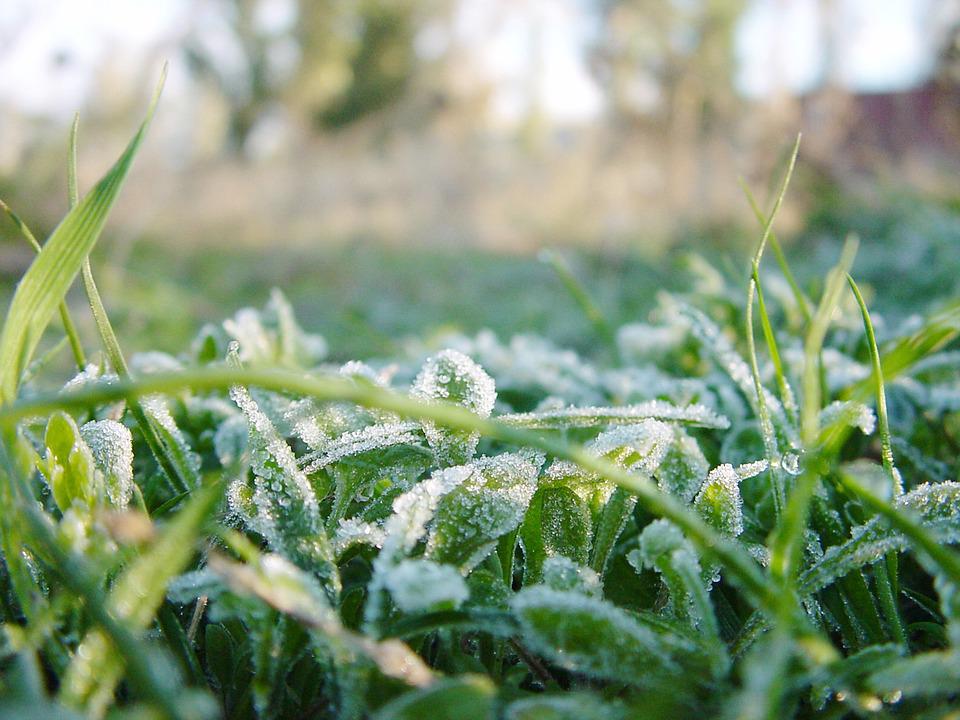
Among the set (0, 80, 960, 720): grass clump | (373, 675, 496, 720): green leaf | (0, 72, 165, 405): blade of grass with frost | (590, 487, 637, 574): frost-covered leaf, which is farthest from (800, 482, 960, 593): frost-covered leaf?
(0, 72, 165, 405): blade of grass with frost

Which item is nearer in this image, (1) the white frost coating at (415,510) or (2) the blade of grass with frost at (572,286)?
(1) the white frost coating at (415,510)

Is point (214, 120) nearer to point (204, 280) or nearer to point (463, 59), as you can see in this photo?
point (463, 59)

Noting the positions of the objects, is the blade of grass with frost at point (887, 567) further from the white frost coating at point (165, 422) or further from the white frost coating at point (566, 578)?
the white frost coating at point (165, 422)

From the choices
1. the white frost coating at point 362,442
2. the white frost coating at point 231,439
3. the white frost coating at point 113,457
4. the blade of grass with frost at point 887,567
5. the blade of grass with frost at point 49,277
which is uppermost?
the blade of grass with frost at point 49,277

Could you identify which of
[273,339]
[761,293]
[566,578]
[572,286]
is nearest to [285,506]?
[566,578]

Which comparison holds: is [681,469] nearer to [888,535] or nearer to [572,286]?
[888,535]

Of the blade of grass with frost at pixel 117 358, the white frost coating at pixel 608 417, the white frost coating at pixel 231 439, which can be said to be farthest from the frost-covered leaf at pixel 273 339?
the white frost coating at pixel 608 417

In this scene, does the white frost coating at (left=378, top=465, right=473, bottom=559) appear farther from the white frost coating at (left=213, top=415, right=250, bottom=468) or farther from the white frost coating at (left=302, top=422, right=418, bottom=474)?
the white frost coating at (left=213, top=415, right=250, bottom=468)
